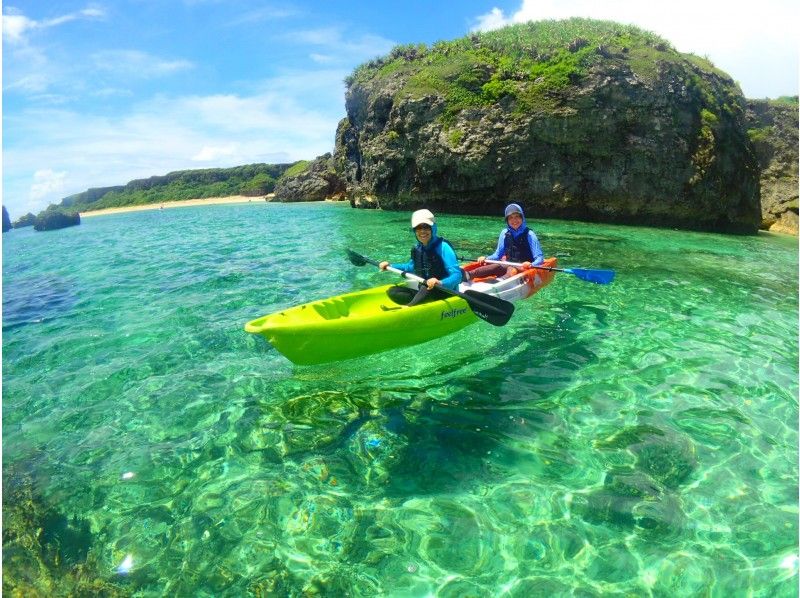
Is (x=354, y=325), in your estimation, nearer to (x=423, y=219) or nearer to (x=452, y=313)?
(x=452, y=313)

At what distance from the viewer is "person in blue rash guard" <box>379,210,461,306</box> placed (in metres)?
6.80

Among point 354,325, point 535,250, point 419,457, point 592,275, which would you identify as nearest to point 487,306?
point 354,325

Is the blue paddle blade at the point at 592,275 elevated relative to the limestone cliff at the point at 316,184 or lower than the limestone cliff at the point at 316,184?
lower

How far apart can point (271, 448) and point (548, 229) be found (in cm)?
1938

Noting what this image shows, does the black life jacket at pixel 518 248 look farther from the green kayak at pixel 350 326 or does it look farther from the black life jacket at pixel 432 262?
the green kayak at pixel 350 326

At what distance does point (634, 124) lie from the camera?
2381 cm

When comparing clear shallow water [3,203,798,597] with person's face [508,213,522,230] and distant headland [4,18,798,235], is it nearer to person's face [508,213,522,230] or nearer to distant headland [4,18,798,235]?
person's face [508,213,522,230]

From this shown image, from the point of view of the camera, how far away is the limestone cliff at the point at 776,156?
26703 millimetres

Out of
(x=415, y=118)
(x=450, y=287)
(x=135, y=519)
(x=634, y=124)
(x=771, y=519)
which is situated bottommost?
(x=771, y=519)

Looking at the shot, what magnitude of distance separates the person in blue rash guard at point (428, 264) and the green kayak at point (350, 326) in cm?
29

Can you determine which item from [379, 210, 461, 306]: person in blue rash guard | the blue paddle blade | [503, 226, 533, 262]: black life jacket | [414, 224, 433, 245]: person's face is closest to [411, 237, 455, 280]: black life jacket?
[379, 210, 461, 306]: person in blue rash guard

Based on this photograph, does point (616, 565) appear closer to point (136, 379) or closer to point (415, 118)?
point (136, 379)

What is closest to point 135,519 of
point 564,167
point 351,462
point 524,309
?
point 351,462

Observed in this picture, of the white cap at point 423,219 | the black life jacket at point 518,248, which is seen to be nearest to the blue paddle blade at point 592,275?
the black life jacket at point 518,248
